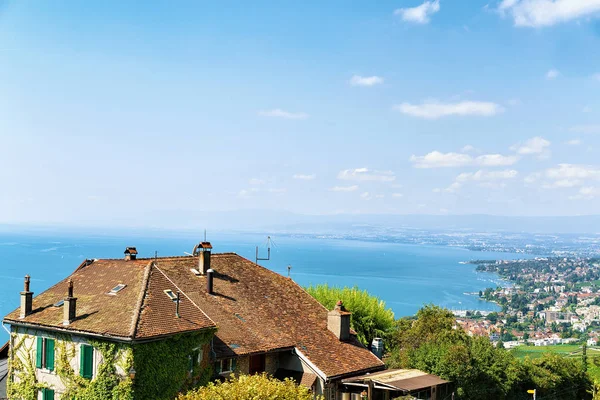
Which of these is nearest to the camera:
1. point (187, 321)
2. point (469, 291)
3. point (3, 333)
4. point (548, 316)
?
point (187, 321)

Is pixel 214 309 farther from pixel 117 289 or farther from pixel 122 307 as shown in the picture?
pixel 122 307

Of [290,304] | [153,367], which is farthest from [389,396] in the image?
[153,367]

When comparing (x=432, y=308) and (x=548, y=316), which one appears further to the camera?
(x=548, y=316)

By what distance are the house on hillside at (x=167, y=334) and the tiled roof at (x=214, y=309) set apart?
0.06 meters

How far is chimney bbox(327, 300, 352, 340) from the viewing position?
3338 centimetres

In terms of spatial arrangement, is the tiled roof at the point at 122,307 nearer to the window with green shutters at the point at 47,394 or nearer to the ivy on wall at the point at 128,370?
the ivy on wall at the point at 128,370

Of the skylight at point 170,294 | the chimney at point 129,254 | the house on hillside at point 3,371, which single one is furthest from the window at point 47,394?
the chimney at point 129,254

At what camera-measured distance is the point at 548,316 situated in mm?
148250

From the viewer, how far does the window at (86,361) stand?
2481cm

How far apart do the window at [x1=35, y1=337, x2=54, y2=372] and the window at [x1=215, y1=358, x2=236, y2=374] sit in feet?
22.5

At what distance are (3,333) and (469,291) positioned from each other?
138775 mm

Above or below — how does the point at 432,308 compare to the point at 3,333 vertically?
above

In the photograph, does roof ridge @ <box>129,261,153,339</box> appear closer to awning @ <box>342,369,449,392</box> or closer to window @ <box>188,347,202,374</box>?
window @ <box>188,347,202,374</box>

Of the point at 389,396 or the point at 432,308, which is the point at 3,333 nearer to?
the point at 432,308
